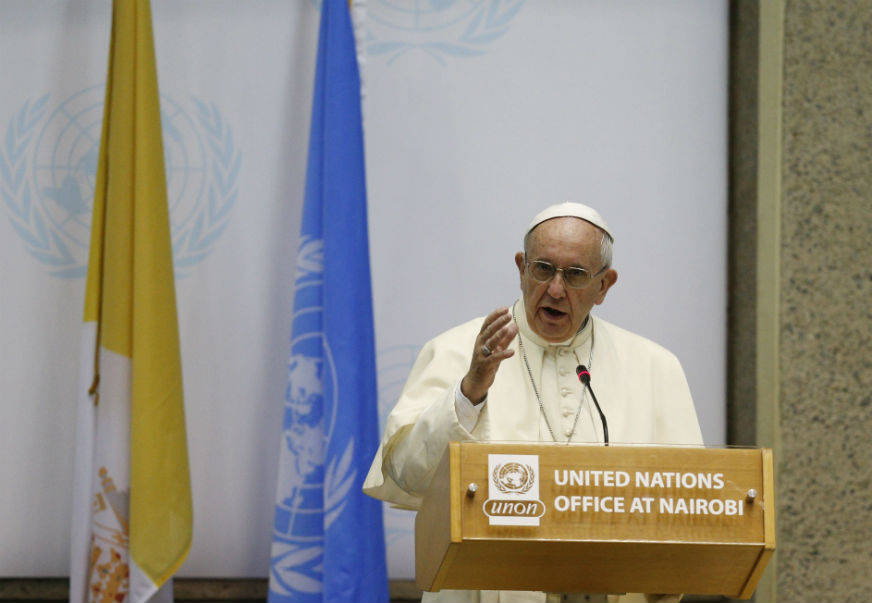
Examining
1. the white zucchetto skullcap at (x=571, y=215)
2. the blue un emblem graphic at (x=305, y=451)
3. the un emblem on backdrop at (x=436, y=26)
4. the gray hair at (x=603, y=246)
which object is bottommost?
the blue un emblem graphic at (x=305, y=451)

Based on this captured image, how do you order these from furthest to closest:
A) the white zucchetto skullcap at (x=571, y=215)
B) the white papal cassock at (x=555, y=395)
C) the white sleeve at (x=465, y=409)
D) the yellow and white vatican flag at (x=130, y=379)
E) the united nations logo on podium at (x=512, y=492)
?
the yellow and white vatican flag at (x=130, y=379) → the white zucchetto skullcap at (x=571, y=215) → the white papal cassock at (x=555, y=395) → the white sleeve at (x=465, y=409) → the united nations logo on podium at (x=512, y=492)

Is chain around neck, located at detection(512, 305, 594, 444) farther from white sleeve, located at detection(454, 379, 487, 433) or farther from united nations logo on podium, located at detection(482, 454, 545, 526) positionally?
united nations logo on podium, located at detection(482, 454, 545, 526)

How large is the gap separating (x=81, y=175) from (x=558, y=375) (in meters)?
2.23

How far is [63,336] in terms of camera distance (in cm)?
404

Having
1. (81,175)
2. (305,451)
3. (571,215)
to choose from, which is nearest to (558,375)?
(571,215)

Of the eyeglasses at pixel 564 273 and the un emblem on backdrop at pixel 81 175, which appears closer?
the eyeglasses at pixel 564 273

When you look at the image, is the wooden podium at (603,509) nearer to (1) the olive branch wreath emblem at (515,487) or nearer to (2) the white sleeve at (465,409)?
→ (1) the olive branch wreath emblem at (515,487)

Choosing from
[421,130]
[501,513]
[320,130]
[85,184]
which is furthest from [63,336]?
[501,513]

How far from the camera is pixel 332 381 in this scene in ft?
11.6

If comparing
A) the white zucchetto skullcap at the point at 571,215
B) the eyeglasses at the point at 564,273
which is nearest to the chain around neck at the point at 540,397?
the eyeglasses at the point at 564,273

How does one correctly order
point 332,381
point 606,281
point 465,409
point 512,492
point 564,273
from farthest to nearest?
point 332,381 → point 606,281 → point 564,273 → point 465,409 → point 512,492

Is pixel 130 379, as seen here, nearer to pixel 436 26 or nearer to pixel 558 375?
pixel 558 375

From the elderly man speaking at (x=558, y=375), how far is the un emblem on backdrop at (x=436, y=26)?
1.53m

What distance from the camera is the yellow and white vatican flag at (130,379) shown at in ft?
11.5
